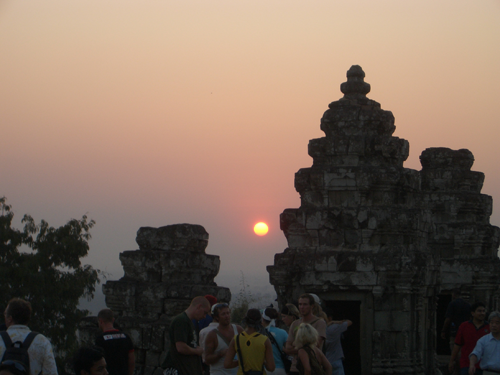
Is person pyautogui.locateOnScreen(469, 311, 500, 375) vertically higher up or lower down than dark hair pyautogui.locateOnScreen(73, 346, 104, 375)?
higher up

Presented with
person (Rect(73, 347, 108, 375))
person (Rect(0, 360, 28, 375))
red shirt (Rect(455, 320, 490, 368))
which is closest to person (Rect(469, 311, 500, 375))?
red shirt (Rect(455, 320, 490, 368))

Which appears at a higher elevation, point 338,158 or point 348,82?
point 348,82

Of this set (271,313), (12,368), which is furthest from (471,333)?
(12,368)

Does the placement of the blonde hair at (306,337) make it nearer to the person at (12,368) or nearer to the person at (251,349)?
the person at (251,349)

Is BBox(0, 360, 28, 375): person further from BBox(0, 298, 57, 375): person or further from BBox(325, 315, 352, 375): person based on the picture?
BBox(325, 315, 352, 375): person

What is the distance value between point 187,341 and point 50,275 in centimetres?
1962

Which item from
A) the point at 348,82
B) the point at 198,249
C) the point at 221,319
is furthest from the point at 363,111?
the point at 221,319

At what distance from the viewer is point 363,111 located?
1512 cm

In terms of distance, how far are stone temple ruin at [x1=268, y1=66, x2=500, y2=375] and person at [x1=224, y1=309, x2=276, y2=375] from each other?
6.37 metres

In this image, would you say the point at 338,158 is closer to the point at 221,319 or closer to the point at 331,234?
the point at 331,234

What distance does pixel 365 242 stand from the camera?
1416 centimetres

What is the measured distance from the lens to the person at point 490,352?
29.2 feet

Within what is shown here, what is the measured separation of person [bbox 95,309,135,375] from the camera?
7688 mm

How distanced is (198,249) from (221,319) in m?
3.44
